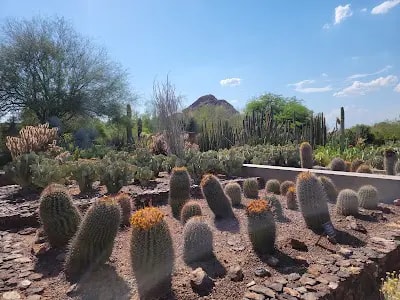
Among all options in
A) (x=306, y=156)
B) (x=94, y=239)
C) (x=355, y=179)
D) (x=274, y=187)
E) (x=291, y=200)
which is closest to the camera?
(x=94, y=239)

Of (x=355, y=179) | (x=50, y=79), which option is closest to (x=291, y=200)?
(x=355, y=179)

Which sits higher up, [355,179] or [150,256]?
[355,179]

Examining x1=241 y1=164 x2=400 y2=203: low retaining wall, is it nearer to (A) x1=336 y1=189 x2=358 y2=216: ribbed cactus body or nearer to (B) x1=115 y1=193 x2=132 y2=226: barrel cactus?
(A) x1=336 y1=189 x2=358 y2=216: ribbed cactus body

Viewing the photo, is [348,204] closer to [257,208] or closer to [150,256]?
[257,208]

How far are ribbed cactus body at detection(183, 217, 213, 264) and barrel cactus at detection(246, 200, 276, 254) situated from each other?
476 mm

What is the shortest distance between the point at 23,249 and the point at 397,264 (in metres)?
4.25

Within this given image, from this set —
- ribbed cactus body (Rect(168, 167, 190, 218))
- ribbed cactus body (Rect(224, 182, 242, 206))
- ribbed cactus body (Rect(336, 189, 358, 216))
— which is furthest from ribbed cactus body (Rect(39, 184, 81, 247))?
ribbed cactus body (Rect(336, 189, 358, 216))

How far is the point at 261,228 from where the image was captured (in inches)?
147

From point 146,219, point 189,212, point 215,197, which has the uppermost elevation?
point 146,219

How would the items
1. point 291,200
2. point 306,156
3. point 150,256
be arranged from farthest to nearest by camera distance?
point 306,156 < point 291,200 < point 150,256

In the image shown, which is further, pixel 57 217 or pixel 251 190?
pixel 251 190

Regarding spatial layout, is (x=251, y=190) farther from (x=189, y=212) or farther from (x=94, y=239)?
(x=94, y=239)

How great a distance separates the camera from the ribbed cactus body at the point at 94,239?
3.20 m

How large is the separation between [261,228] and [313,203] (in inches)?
42.5
